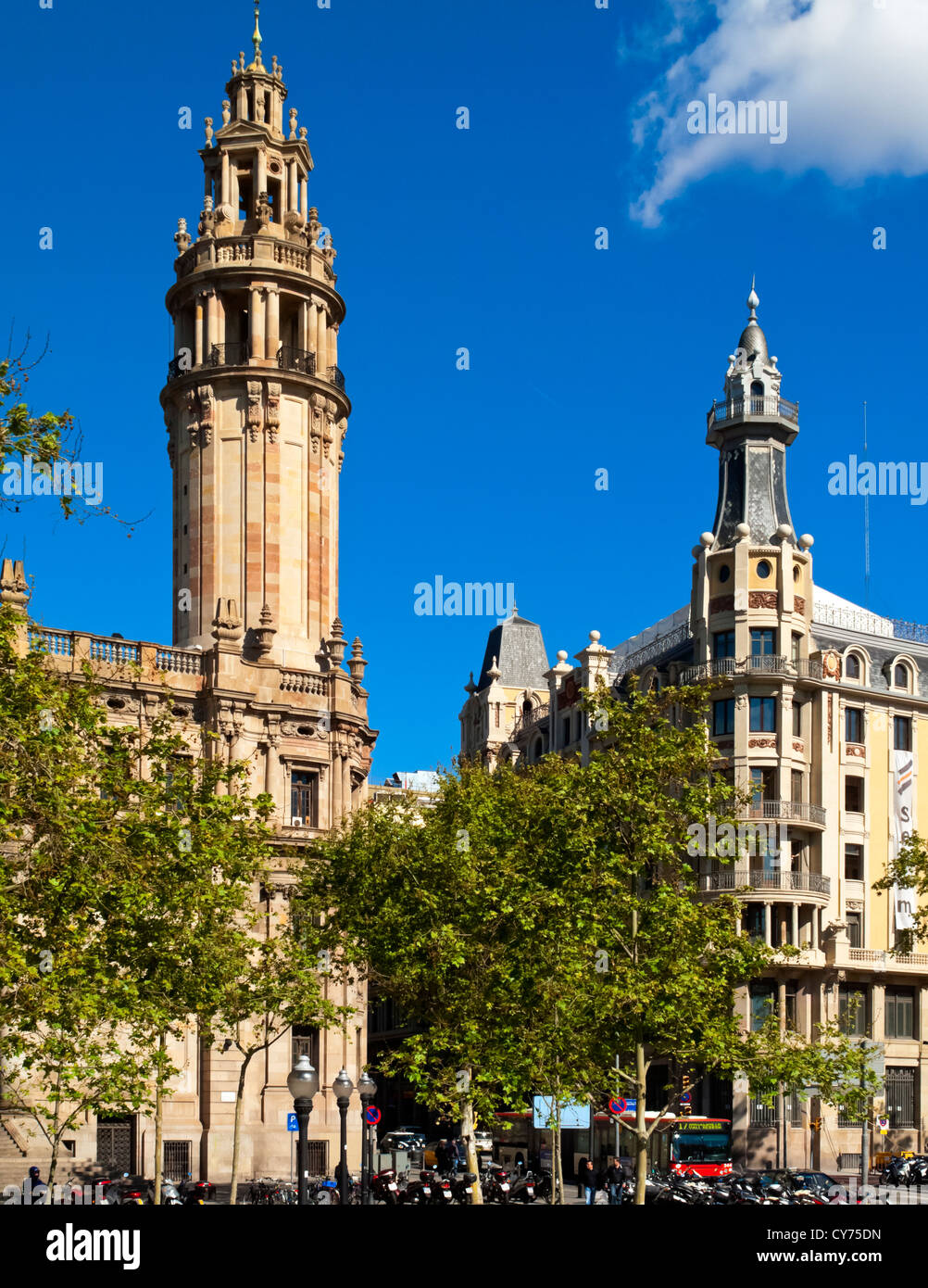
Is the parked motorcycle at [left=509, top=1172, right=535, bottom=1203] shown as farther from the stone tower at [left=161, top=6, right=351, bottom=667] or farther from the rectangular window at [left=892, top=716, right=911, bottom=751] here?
the rectangular window at [left=892, top=716, right=911, bottom=751]

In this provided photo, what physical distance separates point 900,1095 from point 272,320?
43927 mm

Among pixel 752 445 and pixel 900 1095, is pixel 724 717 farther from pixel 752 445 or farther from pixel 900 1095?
pixel 900 1095

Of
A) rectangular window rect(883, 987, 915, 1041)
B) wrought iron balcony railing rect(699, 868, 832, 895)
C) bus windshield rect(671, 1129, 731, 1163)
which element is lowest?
bus windshield rect(671, 1129, 731, 1163)

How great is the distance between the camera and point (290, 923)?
58.3 meters

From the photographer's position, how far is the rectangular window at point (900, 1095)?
245ft

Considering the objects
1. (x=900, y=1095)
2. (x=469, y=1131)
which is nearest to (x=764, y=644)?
(x=900, y=1095)

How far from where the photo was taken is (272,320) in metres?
67.6

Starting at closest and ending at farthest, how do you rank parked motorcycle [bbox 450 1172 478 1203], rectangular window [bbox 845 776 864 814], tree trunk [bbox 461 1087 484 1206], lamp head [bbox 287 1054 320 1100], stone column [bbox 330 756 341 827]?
lamp head [bbox 287 1054 320 1100], tree trunk [bbox 461 1087 484 1206], parked motorcycle [bbox 450 1172 478 1203], stone column [bbox 330 756 341 827], rectangular window [bbox 845 776 864 814]

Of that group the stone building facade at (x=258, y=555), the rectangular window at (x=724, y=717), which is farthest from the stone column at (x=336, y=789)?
the rectangular window at (x=724, y=717)

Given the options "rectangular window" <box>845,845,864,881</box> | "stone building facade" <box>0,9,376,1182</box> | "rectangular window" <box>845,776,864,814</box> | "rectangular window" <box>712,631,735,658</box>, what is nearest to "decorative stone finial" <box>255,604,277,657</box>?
"stone building facade" <box>0,9,376,1182</box>

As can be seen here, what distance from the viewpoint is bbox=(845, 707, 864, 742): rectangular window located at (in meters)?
77.6

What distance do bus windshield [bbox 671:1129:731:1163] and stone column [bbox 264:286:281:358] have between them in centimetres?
3448
